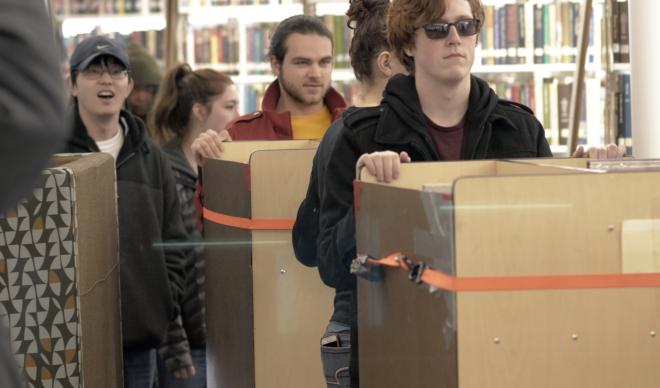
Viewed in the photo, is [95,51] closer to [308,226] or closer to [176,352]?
[176,352]

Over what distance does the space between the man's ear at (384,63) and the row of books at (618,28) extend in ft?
14.0

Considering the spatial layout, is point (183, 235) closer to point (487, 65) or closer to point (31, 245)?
point (31, 245)

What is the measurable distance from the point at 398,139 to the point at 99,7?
240 inches

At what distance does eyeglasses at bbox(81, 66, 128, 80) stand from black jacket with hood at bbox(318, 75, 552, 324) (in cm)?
156

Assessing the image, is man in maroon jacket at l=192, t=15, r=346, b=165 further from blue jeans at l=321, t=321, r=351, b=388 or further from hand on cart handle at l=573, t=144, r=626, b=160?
hand on cart handle at l=573, t=144, r=626, b=160

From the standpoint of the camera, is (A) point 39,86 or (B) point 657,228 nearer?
(A) point 39,86

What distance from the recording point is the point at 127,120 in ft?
12.4

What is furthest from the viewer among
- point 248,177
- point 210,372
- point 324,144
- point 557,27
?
point 557,27

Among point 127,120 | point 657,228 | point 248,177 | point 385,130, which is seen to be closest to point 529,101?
point 127,120

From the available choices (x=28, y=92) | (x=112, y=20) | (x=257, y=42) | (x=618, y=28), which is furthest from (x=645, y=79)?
(x=28, y=92)

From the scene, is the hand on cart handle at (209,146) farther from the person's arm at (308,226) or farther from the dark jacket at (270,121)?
the person's arm at (308,226)

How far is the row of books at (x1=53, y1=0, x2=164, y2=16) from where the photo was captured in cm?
804

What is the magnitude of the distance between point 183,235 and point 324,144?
1277 millimetres

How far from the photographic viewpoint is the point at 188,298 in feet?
12.8
